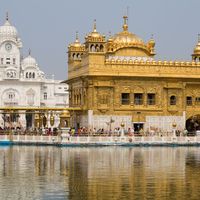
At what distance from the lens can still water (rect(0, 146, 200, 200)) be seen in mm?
16000

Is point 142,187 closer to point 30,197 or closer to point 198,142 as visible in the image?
point 30,197

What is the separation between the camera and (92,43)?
4125 cm

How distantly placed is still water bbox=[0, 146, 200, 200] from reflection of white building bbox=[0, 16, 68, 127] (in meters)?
49.9

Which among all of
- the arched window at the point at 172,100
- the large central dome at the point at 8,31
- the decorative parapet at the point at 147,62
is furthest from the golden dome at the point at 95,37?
the large central dome at the point at 8,31

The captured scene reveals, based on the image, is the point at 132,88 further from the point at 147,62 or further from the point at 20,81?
the point at 20,81

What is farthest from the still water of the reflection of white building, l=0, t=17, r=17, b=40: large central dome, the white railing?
l=0, t=17, r=17, b=40: large central dome

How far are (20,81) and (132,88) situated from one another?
39.4m

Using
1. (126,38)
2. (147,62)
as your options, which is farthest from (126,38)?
(147,62)

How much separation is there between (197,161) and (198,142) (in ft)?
39.3

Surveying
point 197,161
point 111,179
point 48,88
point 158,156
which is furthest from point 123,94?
point 48,88

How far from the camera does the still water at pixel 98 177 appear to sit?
16000mm

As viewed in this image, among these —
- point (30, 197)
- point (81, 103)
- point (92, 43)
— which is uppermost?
point (92, 43)

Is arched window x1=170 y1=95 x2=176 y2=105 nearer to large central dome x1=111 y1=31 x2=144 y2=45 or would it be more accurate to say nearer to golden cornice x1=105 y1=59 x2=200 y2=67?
golden cornice x1=105 y1=59 x2=200 y2=67

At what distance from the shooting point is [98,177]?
63.4 ft
